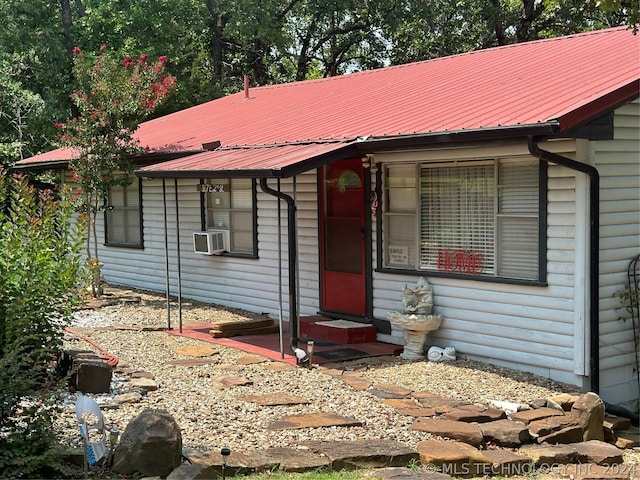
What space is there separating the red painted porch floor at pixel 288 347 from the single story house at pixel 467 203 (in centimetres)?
40

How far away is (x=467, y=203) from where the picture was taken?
8938 mm

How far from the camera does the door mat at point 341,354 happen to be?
29.4 ft

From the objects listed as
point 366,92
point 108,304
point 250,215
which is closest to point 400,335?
point 250,215

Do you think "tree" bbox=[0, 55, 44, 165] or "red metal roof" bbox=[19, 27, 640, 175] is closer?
"red metal roof" bbox=[19, 27, 640, 175]

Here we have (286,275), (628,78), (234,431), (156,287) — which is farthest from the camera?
(156,287)

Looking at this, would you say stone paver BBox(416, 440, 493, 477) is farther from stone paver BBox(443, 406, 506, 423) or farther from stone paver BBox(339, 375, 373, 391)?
stone paver BBox(339, 375, 373, 391)

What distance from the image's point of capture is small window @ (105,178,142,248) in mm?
14852

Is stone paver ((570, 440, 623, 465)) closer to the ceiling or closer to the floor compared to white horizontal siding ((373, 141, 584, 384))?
closer to the floor

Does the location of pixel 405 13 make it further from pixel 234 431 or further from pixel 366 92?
pixel 234 431

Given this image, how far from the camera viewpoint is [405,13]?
1021 inches

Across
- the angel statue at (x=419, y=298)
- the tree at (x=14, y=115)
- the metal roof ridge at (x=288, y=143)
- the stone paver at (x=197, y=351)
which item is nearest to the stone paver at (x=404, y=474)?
the angel statue at (x=419, y=298)

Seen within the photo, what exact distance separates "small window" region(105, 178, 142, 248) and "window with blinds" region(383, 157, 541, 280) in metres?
6.43

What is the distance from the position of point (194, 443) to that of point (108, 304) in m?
7.77

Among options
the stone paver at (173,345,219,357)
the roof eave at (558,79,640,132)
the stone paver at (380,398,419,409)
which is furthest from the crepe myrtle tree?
the roof eave at (558,79,640,132)
